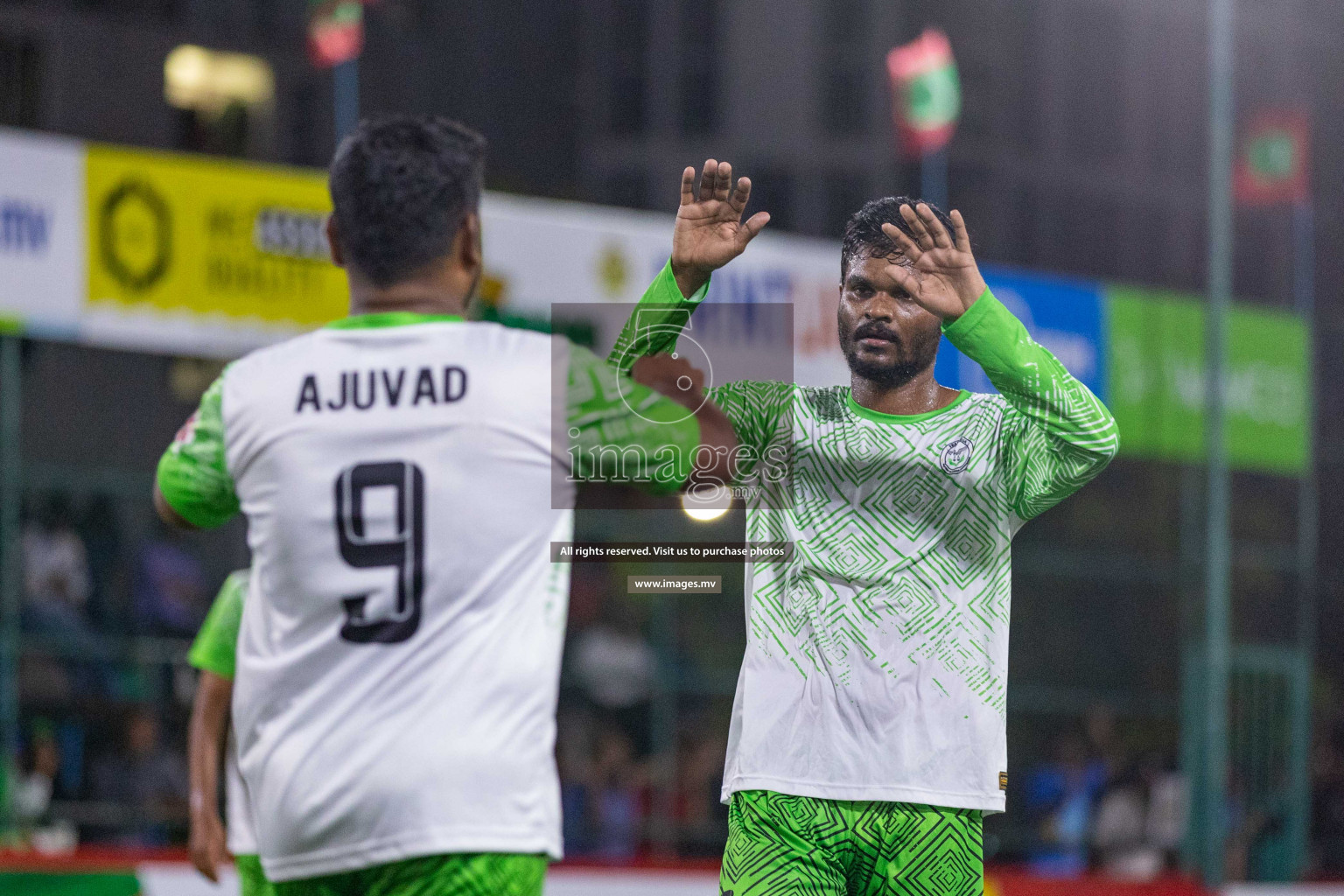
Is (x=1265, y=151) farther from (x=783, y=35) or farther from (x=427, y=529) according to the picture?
(x=427, y=529)

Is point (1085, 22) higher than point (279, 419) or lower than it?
higher

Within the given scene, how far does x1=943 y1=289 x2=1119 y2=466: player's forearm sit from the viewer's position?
125 inches

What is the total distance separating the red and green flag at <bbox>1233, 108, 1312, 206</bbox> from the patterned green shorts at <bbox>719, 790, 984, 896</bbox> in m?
11.3

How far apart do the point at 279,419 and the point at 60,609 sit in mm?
8558

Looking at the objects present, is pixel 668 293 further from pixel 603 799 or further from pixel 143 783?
pixel 603 799

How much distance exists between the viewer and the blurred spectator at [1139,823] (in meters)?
12.3

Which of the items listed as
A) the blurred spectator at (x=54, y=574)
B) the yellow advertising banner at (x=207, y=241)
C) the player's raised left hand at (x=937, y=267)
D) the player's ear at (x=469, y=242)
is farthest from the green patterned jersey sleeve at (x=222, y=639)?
the blurred spectator at (x=54, y=574)

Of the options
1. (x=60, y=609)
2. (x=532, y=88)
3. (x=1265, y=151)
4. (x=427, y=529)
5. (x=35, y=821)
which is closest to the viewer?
(x=427, y=529)

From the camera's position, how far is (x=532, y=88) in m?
17.6

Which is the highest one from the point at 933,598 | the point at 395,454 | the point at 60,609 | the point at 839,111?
the point at 839,111

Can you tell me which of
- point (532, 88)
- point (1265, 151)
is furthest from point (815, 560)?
point (532, 88)

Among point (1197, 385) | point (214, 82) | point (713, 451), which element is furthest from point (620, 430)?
point (214, 82)

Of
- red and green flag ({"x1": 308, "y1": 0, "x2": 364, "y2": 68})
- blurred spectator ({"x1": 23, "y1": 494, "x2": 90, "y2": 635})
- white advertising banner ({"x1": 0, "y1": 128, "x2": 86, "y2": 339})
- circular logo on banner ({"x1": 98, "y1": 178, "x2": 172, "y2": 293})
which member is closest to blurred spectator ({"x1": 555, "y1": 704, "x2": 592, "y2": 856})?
blurred spectator ({"x1": 23, "y1": 494, "x2": 90, "y2": 635})

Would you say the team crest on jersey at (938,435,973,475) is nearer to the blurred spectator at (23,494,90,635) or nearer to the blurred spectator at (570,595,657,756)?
the blurred spectator at (23,494,90,635)
